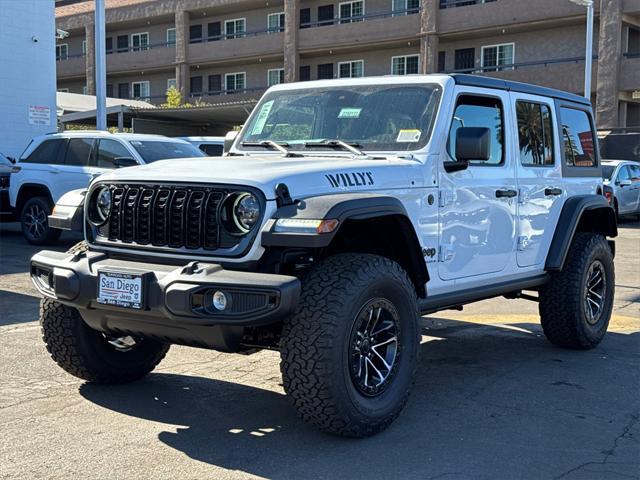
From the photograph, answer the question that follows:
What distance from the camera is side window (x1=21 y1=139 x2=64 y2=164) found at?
1298 centimetres

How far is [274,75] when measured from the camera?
4322cm

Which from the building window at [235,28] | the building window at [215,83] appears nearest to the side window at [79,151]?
the building window at [235,28]

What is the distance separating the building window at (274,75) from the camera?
42.9 meters

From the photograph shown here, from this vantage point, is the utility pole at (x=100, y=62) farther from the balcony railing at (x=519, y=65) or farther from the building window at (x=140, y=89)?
the building window at (x=140, y=89)

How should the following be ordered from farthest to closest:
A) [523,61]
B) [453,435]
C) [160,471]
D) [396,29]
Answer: [396,29], [523,61], [453,435], [160,471]

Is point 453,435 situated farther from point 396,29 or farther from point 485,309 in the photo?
point 396,29

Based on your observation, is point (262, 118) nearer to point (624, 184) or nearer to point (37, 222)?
point (37, 222)

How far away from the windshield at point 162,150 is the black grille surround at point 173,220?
764 cm

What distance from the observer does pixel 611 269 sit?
272 inches

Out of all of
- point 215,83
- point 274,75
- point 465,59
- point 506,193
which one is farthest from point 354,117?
point 215,83

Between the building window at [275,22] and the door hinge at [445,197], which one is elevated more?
the building window at [275,22]

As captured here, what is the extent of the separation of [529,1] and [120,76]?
26.8 m

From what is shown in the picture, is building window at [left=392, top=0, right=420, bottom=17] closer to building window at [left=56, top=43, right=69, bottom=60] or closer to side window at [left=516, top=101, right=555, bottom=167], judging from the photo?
building window at [left=56, top=43, right=69, bottom=60]

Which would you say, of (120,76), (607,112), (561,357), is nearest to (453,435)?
(561,357)
